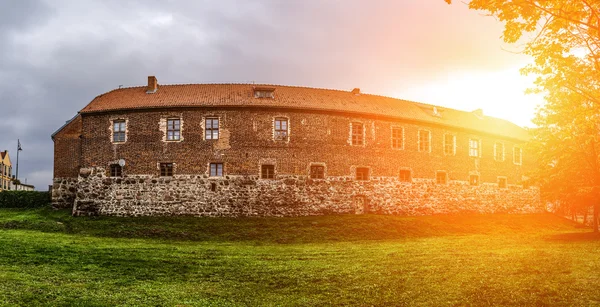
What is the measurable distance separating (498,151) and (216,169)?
80.3 feet

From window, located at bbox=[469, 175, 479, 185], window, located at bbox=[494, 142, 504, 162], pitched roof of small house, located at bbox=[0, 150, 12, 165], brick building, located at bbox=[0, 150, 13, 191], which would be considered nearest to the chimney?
window, located at bbox=[469, 175, 479, 185]

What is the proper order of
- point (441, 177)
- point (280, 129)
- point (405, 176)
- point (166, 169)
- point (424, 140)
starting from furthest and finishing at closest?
point (441, 177)
point (424, 140)
point (405, 176)
point (280, 129)
point (166, 169)

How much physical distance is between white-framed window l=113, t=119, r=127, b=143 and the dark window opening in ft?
48.5

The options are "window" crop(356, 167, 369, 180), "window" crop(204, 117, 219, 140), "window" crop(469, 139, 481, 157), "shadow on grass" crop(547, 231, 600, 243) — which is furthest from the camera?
"window" crop(469, 139, 481, 157)

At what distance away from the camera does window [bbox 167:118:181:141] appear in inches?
1106

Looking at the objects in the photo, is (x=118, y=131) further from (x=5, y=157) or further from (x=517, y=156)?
(x=5, y=157)

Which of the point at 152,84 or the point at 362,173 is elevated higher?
the point at 152,84

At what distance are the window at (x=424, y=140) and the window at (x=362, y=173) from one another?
17.1 feet

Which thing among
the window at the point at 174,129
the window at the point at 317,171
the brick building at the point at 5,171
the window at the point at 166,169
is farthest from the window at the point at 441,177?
the brick building at the point at 5,171

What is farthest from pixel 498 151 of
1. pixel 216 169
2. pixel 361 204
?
pixel 216 169

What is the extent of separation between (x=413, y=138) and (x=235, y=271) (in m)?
22.1

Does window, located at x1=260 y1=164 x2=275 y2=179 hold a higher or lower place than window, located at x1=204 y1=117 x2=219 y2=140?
lower

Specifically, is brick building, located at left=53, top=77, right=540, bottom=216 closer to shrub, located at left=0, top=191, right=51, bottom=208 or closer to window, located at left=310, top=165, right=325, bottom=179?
window, located at left=310, top=165, right=325, bottom=179

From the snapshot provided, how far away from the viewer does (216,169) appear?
27.7 m
